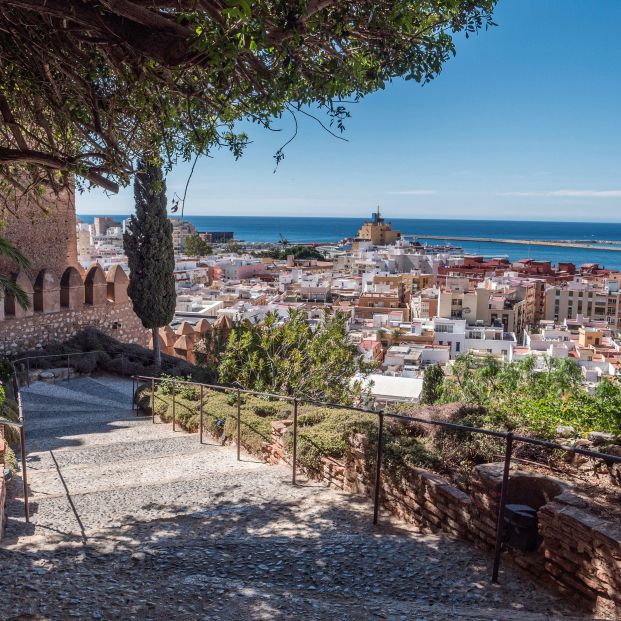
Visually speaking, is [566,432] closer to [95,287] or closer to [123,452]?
[123,452]

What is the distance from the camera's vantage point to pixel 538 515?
3.47m

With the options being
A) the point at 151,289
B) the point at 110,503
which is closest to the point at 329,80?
the point at 110,503

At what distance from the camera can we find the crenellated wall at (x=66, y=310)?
1366 cm

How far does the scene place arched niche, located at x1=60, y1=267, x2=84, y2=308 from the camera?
Result: 15.1 meters

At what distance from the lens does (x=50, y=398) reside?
11742 mm

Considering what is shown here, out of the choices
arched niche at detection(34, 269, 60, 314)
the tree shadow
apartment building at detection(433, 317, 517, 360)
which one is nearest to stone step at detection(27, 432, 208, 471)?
the tree shadow

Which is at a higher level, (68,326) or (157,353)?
(68,326)

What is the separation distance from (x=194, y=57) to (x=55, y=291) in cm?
1221

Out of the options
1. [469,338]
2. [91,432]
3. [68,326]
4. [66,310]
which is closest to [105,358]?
[68,326]

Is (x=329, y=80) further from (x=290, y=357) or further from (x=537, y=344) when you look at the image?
(x=537, y=344)

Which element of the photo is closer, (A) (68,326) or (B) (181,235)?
(A) (68,326)

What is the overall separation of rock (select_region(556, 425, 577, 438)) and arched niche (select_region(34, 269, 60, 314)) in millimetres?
12184

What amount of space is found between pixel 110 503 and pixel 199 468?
143 cm

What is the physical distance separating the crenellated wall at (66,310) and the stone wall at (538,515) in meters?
10.5
